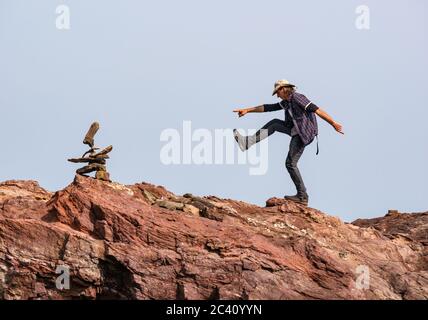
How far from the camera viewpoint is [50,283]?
2205 centimetres

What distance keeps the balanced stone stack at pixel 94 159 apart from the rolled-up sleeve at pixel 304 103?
17.5 feet

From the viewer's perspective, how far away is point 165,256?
22062 mm

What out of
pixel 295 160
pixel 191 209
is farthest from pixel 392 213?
pixel 191 209

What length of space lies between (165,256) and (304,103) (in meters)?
6.72

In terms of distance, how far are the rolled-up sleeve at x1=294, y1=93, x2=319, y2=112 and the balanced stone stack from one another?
17.5 ft

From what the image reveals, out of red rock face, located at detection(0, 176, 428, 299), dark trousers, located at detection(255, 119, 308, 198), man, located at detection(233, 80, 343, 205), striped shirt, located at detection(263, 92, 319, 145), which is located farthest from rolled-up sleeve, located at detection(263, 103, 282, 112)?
red rock face, located at detection(0, 176, 428, 299)

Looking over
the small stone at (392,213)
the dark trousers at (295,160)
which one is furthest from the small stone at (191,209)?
the small stone at (392,213)

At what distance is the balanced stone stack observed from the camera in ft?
82.2

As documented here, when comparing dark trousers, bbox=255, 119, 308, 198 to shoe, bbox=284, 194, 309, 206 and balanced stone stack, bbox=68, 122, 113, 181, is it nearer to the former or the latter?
shoe, bbox=284, 194, 309, 206

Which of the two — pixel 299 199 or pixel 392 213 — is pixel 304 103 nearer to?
pixel 299 199

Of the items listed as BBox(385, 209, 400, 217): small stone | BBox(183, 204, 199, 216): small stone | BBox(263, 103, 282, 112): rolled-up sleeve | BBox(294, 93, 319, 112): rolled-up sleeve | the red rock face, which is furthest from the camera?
BBox(385, 209, 400, 217): small stone

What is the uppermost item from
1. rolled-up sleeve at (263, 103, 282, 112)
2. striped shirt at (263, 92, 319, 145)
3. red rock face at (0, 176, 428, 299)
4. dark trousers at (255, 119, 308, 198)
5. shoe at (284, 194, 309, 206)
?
rolled-up sleeve at (263, 103, 282, 112)

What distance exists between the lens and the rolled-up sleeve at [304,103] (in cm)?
2614
